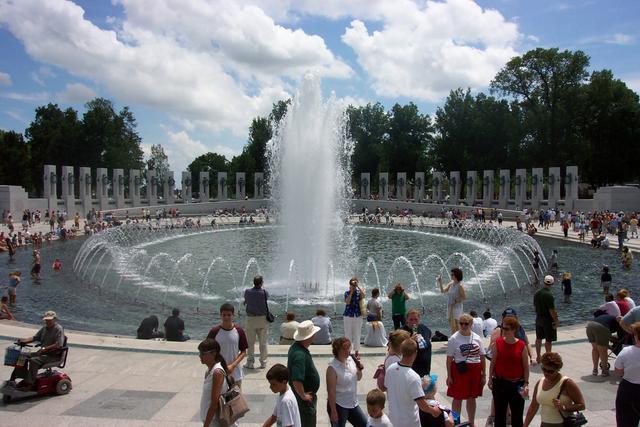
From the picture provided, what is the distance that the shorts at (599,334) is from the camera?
878 centimetres

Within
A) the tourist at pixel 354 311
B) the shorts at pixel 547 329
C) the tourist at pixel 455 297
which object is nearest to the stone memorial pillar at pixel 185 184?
the tourist at pixel 354 311

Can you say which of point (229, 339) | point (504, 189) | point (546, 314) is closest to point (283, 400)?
point (229, 339)

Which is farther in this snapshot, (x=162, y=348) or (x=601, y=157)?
(x=601, y=157)

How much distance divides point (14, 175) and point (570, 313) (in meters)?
80.1

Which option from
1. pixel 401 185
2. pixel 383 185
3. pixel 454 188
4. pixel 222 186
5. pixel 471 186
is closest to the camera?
pixel 471 186

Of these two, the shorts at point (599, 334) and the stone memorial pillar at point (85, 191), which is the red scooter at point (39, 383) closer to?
the shorts at point (599, 334)

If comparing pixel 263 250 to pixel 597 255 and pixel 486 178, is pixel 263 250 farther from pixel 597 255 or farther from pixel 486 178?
pixel 486 178

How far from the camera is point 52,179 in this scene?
5803 cm

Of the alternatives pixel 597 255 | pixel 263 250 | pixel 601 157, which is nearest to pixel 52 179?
pixel 263 250

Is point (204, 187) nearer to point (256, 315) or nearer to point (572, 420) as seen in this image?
point (256, 315)

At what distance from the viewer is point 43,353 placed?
8.00 meters

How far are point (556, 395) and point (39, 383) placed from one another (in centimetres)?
722

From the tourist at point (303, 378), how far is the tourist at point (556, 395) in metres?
2.42

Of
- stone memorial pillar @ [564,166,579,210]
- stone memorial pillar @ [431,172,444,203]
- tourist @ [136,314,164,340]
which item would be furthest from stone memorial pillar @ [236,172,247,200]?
tourist @ [136,314,164,340]
